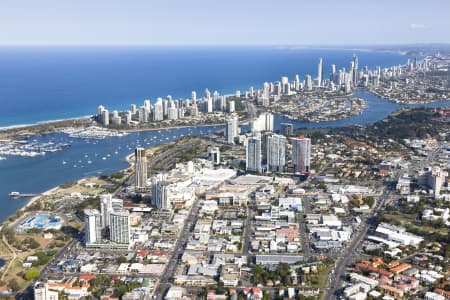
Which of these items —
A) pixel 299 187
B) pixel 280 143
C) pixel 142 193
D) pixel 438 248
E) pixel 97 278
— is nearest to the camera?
pixel 97 278

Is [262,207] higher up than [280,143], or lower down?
lower down

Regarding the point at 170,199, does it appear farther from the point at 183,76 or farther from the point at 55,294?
the point at 183,76

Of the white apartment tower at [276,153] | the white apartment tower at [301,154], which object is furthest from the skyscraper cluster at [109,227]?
the white apartment tower at [301,154]

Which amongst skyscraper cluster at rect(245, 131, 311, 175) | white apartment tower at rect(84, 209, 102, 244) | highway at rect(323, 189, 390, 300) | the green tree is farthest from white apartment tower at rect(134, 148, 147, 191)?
highway at rect(323, 189, 390, 300)

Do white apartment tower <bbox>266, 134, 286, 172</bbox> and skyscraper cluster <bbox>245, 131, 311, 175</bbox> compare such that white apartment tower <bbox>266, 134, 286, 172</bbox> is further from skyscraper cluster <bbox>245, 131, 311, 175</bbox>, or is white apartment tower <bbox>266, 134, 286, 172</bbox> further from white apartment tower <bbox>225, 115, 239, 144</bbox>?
white apartment tower <bbox>225, 115, 239, 144</bbox>

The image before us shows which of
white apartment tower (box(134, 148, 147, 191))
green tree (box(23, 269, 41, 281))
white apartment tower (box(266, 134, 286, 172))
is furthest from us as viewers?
white apartment tower (box(266, 134, 286, 172))

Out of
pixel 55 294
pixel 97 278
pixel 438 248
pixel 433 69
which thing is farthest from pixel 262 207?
pixel 433 69

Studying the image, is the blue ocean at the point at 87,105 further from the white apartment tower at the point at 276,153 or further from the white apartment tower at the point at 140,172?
the white apartment tower at the point at 276,153

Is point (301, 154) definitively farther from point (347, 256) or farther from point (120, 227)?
point (120, 227)
